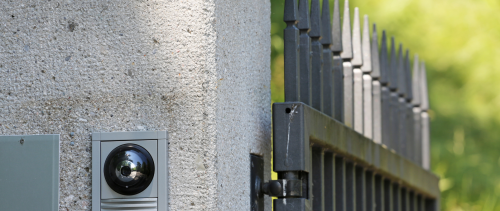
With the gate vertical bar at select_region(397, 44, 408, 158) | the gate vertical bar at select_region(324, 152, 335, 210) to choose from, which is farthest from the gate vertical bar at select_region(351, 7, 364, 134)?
the gate vertical bar at select_region(397, 44, 408, 158)

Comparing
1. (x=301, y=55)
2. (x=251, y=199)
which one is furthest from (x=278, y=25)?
(x=251, y=199)

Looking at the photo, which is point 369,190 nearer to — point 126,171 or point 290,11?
point 290,11

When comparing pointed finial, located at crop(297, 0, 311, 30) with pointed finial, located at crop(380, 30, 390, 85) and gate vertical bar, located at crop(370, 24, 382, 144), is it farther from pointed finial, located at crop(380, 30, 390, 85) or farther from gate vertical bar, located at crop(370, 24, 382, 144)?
pointed finial, located at crop(380, 30, 390, 85)

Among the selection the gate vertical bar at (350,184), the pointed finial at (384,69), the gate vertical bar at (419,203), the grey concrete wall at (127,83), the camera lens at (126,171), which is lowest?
the gate vertical bar at (419,203)

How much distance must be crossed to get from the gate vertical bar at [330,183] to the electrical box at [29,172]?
1.02 metres

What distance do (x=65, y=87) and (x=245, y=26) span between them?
0.55 meters

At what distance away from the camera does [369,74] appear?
8.64ft

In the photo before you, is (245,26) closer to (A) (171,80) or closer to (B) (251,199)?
(A) (171,80)

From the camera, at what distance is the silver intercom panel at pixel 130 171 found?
4.26 ft

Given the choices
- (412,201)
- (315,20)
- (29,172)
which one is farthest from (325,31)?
Result: (412,201)

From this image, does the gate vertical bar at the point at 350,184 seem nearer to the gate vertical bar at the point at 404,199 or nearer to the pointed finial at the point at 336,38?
the pointed finial at the point at 336,38

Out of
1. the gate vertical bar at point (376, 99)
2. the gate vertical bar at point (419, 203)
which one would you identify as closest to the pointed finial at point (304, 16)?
the gate vertical bar at point (376, 99)

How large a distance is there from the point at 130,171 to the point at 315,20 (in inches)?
40.0

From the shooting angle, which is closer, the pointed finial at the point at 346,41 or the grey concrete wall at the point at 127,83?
the grey concrete wall at the point at 127,83
